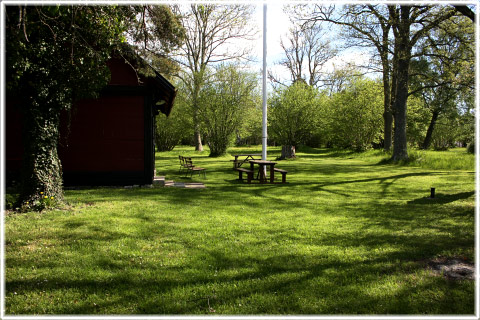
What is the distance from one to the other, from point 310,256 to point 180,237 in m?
2.10

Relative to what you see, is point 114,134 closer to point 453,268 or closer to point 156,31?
point 156,31

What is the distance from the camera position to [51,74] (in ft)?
23.5

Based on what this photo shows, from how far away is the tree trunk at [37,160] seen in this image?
7.13 m

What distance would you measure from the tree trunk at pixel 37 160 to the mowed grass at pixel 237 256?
574mm

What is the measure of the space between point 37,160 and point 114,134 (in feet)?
12.0

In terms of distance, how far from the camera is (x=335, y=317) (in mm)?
3139

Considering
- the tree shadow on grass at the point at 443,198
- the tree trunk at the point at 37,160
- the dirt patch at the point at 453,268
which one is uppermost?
the tree trunk at the point at 37,160

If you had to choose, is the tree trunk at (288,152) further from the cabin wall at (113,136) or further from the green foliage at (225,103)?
the cabin wall at (113,136)

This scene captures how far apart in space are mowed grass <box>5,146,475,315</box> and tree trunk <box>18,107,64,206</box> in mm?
574

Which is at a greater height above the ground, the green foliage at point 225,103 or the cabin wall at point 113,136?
the green foliage at point 225,103

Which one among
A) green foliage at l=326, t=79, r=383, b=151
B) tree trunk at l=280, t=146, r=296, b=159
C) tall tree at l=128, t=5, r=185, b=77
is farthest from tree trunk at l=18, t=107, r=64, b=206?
green foliage at l=326, t=79, r=383, b=151

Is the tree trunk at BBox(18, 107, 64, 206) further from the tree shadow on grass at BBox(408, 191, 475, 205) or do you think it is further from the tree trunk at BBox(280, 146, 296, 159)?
the tree trunk at BBox(280, 146, 296, 159)

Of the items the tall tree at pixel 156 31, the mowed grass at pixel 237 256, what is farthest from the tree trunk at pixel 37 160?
the tall tree at pixel 156 31

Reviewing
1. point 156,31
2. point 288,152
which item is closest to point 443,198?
point 156,31
